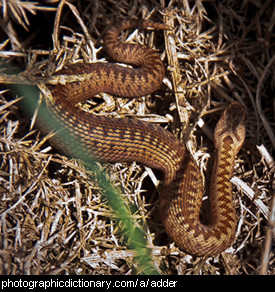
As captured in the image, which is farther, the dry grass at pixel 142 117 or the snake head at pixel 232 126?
the snake head at pixel 232 126

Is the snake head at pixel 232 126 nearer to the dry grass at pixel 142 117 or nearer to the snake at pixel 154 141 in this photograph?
the snake at pixel 154 141

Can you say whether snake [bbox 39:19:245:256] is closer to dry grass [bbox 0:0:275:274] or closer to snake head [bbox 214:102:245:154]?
snake head [bbox 214:102:245:154]

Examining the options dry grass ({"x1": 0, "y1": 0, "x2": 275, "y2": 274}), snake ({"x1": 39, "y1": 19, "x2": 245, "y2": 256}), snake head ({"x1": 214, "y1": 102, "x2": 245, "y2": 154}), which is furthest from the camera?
snake head ({"x1": 214, "y1": 102, "x2": 245, "y2": 154})

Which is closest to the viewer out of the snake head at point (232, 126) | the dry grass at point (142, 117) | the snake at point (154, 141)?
the dry grass at point (142, 117)

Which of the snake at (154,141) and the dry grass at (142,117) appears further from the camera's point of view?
the snake at (154,141)

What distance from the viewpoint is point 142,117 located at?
446 cm

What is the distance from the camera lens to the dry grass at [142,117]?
136 inches

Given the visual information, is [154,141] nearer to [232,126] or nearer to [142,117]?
[142,117]

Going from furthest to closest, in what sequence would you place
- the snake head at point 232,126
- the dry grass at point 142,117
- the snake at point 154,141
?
1. the snake head at point 232,126
2. the snake at point 154,141
3. the dry grass at point 142,117

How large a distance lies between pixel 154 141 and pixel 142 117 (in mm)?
487

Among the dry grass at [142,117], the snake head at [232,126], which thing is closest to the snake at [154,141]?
the snake head at [232,126]

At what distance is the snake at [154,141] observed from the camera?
3816 mm

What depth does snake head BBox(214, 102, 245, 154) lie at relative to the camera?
4.40 meters

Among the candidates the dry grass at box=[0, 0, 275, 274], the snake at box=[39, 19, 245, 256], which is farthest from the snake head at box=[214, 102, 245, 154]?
the dry grass at box=[0, 0, 275, 274]
